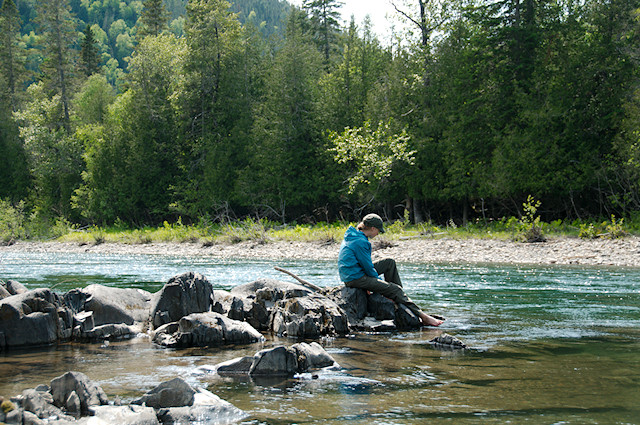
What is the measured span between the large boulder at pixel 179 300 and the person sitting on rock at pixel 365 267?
236cm

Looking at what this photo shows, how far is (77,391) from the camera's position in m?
4.52

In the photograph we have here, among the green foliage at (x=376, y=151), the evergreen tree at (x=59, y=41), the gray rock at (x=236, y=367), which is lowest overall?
the gray rock at (x=236, y=367)

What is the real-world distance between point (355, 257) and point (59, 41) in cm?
4832

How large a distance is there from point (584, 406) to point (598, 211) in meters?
24.2

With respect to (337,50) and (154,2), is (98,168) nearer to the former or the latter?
(154,2)

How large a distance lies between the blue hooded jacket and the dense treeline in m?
17.8

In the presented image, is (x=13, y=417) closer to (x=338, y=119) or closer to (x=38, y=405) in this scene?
(x=38, y=405)

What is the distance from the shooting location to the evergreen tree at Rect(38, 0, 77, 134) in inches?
1885

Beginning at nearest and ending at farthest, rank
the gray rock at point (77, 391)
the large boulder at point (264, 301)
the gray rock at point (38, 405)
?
the gray rock at point (38, 405) → the gray rock at point (77, 391) → the large boulder at point (264, 301)

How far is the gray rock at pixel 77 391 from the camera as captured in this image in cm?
448

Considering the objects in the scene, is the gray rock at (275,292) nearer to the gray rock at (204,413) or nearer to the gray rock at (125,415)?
the gray rock at (204,413)

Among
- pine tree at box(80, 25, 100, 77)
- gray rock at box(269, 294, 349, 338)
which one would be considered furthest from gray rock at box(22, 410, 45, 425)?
pine tree at box(80, 25, 100, 77)

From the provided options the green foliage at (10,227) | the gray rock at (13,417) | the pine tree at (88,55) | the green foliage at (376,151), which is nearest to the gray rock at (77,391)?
the gray rock at (13,417)

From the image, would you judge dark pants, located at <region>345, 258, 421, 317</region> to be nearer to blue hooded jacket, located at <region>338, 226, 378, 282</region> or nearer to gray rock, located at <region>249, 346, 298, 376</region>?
blue hooded jacket, located at <region>338, 226, 378, 282</region>
